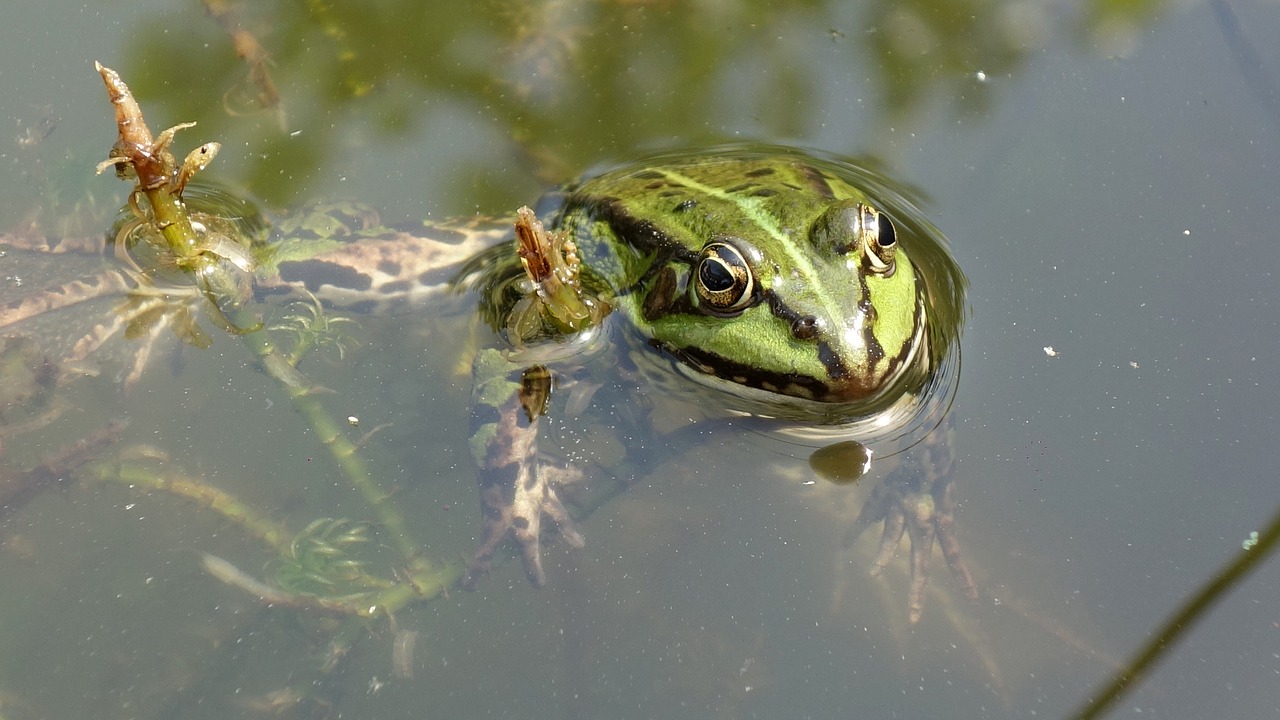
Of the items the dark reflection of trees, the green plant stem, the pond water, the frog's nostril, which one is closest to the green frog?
the frog's nostril

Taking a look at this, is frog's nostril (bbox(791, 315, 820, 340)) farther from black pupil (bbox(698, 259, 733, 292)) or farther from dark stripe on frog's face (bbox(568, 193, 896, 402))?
black pupil (bbox(698, 259, 733, 292))

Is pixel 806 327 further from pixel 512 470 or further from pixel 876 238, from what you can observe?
pixel 512 470

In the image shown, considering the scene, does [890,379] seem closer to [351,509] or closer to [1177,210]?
[1177,210]

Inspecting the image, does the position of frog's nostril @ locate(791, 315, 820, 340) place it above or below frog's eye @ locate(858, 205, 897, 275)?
below

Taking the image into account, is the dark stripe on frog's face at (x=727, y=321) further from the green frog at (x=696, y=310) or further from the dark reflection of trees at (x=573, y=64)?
the dark reflection of trees at (x=573, y=64)

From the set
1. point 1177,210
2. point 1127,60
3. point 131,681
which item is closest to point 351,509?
point 131,681
